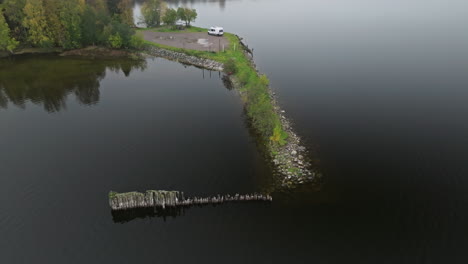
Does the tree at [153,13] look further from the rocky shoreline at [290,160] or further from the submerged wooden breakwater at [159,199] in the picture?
the submerged wooden breakwater at [159,199]

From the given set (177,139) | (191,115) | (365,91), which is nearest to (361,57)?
(365,91)

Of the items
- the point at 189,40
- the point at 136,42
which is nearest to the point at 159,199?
the point at 136,42

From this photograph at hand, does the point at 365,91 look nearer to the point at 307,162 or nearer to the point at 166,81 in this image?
the point at 307,162

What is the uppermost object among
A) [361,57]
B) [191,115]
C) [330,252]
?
[361,57]

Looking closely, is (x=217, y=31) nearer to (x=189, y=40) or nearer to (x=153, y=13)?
(x=189, y=40)

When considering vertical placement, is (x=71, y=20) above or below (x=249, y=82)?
above

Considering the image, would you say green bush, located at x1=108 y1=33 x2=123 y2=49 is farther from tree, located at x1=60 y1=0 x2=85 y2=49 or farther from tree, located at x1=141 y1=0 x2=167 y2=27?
tree, located at x1=141 y1=0 x2=167 y2=27

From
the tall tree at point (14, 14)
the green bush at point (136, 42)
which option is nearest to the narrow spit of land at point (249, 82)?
the green bush at point (136, 42)
